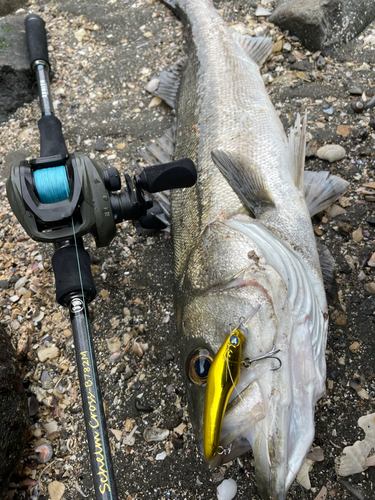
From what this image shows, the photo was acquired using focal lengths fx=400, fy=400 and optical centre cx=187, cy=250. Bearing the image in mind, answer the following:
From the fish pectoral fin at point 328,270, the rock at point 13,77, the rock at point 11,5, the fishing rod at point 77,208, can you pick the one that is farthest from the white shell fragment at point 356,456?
the rock at point 11,5

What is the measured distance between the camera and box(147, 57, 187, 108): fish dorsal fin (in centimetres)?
418

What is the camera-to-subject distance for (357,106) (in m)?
3.74

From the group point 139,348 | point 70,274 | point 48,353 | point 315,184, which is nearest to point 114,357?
point 139,348

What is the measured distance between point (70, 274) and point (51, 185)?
1.56ft

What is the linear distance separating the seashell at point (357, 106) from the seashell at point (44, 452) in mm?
3787

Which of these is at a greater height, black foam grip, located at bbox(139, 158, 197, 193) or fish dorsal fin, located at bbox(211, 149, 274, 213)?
black foam grip, located at bbox(139, 158, 197, 193)

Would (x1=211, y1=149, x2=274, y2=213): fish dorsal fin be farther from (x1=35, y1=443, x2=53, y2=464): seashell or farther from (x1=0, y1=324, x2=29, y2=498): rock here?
(x1=35, y1=443, x2=53, y2=464): seashell

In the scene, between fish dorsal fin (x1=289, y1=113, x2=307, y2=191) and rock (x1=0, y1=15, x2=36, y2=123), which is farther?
rock (x1=0, y1=15, x2=36, y2=123)

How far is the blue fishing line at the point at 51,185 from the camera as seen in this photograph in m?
2.07

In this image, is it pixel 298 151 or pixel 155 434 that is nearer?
pixel 155 434

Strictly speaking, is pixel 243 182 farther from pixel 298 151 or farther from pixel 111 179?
pixel 111 179

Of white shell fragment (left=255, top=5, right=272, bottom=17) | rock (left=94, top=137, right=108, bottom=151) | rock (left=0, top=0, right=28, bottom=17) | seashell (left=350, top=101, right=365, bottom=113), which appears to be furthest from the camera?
rock (left=0, top=0, right=28, bottom=17)

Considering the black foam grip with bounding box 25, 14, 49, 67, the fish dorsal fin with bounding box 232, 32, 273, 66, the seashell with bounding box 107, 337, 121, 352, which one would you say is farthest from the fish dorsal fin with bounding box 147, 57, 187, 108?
the seashell with bounding box 107, 337, 121, 352

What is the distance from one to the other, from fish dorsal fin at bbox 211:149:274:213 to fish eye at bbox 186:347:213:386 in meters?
1.04
